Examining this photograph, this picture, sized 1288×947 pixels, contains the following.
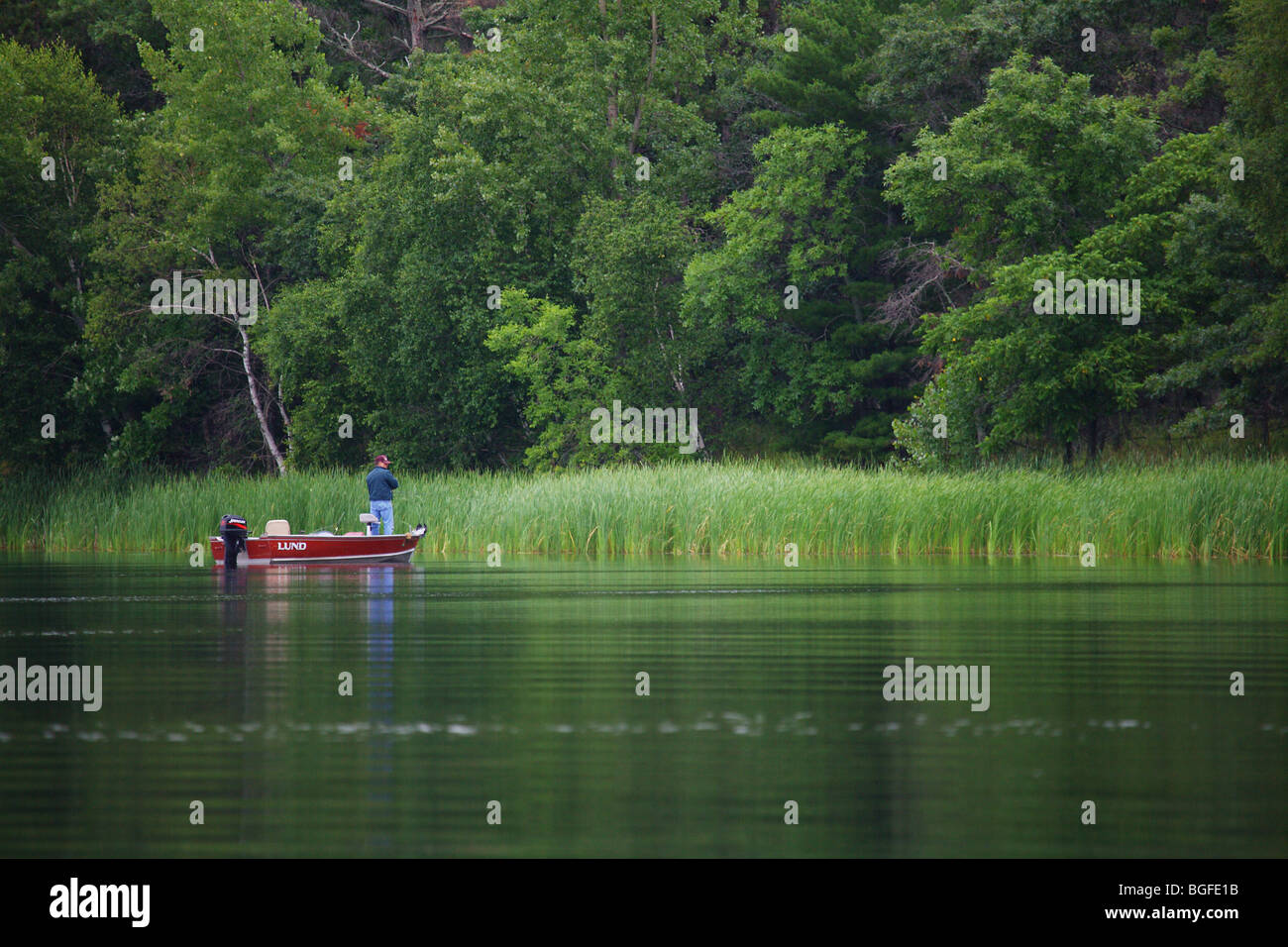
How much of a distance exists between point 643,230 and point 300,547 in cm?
2122

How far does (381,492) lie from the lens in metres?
35.0

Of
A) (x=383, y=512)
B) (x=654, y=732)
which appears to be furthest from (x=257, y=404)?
(x=654, y=732)

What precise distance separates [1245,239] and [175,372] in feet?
111

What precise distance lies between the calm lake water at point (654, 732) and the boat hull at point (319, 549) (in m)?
11.0

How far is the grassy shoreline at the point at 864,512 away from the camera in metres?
31.0

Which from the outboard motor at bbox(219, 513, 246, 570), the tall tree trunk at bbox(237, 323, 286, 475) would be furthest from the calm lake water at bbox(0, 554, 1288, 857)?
the tall tree trunk at bbox(237, 323, 286, 475)

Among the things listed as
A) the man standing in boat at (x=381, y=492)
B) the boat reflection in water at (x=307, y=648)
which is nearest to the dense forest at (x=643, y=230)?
the man standing in boat at (x=381, y=492)

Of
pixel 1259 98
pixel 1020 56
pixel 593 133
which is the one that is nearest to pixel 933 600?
pixel 1259 98

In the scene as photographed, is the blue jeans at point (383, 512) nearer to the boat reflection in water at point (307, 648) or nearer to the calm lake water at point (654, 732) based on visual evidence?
the boat reflection in water at point (307, 648)

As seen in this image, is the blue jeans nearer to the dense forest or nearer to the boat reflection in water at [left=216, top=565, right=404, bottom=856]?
the boat reflection in water at [left=216, top=565, right=404, bottom=856]

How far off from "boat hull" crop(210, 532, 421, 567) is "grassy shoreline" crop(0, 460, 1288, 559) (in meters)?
4.13

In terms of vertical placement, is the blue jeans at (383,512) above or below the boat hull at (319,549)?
above

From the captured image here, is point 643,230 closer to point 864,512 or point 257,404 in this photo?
point 257,404

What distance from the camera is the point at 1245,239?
41.2m
